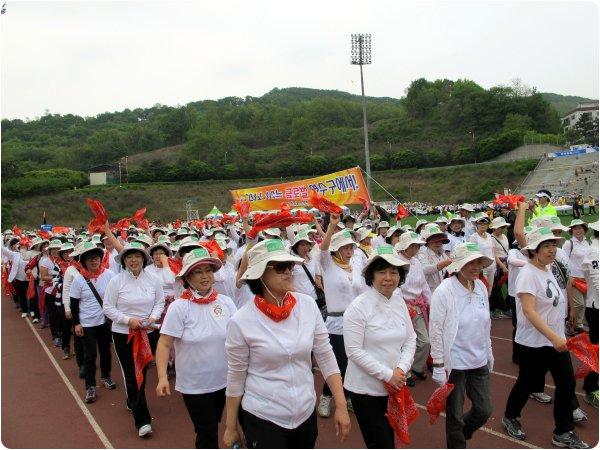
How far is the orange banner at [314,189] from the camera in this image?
13.9 m

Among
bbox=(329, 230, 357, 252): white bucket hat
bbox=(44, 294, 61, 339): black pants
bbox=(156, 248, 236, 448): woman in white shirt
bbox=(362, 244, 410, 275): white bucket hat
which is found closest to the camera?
bbox=(362, 244, 410, 275): white bucket hat

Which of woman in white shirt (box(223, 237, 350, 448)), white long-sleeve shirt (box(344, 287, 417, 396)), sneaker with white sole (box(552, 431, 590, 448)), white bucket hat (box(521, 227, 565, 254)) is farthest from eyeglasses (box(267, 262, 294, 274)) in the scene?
sneaker with white sole (box(552, 431, 590, 448))

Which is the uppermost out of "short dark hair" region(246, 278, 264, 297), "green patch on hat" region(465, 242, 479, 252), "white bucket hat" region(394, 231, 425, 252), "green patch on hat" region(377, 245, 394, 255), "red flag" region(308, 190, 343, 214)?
"red flag" region(308, 190, 343, 214)

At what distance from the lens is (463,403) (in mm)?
4082

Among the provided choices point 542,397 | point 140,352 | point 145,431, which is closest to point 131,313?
point 140,352

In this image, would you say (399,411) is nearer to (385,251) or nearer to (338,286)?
(385,251)

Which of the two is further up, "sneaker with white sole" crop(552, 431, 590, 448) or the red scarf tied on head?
the red scarf tied on head

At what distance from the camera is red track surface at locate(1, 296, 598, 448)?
190 inches

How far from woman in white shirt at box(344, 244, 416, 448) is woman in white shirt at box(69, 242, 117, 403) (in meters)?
3.69

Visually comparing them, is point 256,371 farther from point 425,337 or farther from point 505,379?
point 505,379

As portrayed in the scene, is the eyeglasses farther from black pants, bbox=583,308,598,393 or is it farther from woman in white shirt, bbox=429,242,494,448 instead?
black pants, bbox=583,308,598,393

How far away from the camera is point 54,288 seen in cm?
895

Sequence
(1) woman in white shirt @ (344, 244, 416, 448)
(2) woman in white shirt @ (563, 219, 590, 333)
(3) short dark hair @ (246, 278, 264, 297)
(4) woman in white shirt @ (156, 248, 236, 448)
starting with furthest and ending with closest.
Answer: (2) woman in white shirt @ (563, 219, 590, 333) → (4) woman in white shirt @ (156, 248, 236, 448) → (1) woman in white shirt @ (344, 244, 416, 448) → (3) short dark hair @ (246, 278, 264, 297)

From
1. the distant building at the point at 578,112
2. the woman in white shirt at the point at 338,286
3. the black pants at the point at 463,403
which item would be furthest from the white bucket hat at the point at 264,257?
the distant building at the point at 578,112
